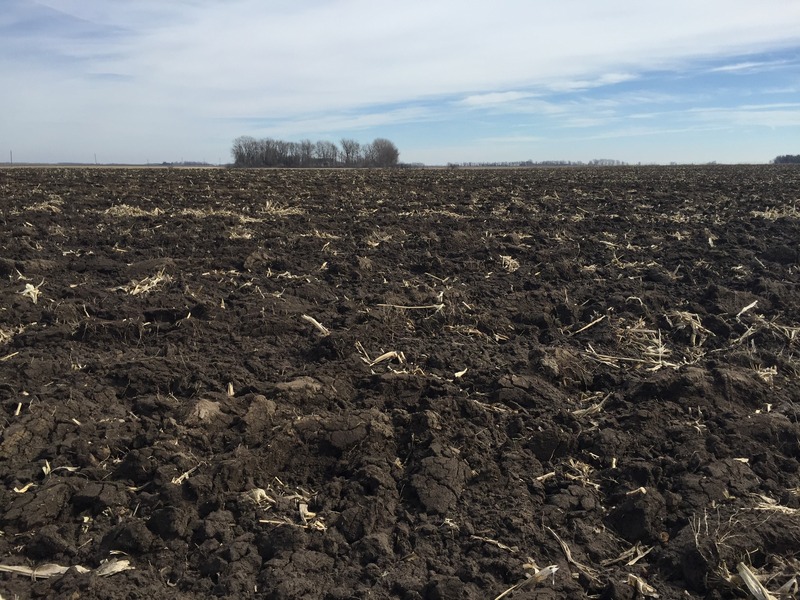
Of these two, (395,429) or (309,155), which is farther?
(309,155)

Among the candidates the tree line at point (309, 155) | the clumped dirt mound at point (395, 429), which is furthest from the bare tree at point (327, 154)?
the clumped dirt mound at point (395, 429)

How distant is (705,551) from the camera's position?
113 inches

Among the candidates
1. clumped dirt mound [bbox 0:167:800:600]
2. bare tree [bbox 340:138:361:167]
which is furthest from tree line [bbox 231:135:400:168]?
clumped dirt mound [bbox 0:167:800:600]

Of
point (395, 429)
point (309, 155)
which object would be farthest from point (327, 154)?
point (395, 429)

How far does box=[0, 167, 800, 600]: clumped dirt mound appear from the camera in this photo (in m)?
2.88

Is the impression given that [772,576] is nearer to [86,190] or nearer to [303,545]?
[303,545]

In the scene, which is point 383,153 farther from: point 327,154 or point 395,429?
point 395,429

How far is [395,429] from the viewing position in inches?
159

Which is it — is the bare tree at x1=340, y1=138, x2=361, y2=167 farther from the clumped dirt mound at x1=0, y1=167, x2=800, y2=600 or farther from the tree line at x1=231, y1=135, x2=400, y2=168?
the clumped dirt mound at x1=0, y1=167, x2=800, y2=600

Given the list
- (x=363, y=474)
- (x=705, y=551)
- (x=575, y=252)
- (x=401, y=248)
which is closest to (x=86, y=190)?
A: (x=401, y=248)

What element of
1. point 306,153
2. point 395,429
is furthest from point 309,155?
point 395,429

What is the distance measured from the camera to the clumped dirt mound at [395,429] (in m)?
2.88

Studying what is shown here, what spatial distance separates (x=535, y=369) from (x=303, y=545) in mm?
2692

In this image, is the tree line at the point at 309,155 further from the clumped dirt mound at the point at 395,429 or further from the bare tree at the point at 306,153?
the clumped dirt mound at the point at 395,429
